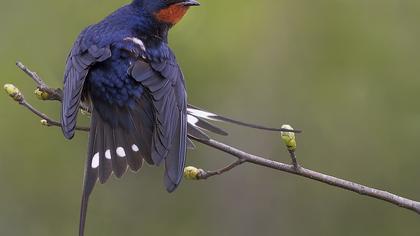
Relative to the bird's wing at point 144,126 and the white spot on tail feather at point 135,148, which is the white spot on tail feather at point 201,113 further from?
the white spot on tail feather at point 135,148

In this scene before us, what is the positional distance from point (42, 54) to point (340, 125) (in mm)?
1995

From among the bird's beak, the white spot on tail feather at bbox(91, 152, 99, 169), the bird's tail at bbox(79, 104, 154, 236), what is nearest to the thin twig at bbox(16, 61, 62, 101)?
the bird's tail at bbox(79, 104, 154, 236)

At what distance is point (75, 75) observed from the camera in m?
3.74

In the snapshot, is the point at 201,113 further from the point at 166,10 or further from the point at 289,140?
the point at 289,140

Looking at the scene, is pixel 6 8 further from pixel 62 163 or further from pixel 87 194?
pixel 87 194

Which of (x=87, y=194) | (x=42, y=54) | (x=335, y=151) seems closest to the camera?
(x=87, y=194)

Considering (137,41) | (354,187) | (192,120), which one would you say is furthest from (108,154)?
(354,187)

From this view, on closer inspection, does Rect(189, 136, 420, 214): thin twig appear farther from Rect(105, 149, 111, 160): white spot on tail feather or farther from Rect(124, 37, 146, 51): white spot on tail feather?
Rect(124, 37, 146, 51): white spot on tail feather

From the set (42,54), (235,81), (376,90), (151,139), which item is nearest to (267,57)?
(235,81)

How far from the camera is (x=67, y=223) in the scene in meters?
6.35

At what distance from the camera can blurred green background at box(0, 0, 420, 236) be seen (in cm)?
618

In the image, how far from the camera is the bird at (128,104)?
3490 mm

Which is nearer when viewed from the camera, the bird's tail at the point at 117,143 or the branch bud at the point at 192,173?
the branch bud at the point at 192,173

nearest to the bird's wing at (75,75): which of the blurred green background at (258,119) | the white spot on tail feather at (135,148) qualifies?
the white spot on tail feather at (135,148)
